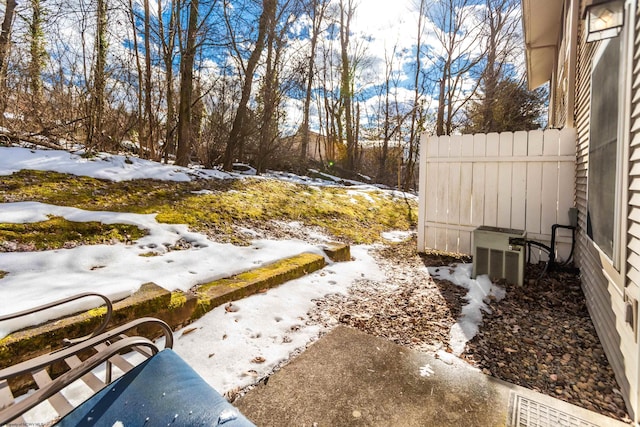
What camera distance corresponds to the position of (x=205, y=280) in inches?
114

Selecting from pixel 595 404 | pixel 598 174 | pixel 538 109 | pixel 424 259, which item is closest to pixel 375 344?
pixel 595 404

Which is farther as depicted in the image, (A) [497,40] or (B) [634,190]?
(A) [497,40]

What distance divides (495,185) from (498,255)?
47.2 inches

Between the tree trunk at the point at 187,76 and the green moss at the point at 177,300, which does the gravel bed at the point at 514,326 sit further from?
the tree trunk at the point at 187,76

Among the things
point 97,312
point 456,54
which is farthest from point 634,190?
point 456,54

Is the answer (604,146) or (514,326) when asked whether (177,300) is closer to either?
(514,326)

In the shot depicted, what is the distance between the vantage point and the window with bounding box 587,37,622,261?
2.14m

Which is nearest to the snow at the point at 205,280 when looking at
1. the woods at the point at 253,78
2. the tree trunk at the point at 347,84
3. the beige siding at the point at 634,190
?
the beige siding at the point at 634,190

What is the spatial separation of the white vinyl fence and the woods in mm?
5281

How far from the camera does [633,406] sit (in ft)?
5.43

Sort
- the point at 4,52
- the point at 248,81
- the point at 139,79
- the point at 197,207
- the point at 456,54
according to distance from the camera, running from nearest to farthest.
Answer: the point at 197,207
the point at 4,52
the point at 139,79
the point at 248,81
the point at 456,54

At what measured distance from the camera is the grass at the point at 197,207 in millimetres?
3192

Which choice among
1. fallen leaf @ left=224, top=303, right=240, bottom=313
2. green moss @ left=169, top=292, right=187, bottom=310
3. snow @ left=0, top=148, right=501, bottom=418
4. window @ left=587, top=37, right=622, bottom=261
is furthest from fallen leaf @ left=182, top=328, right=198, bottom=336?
window @ left=587, top=37, right=622, bottom=261

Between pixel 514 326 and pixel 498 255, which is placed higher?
pixel 498 255
